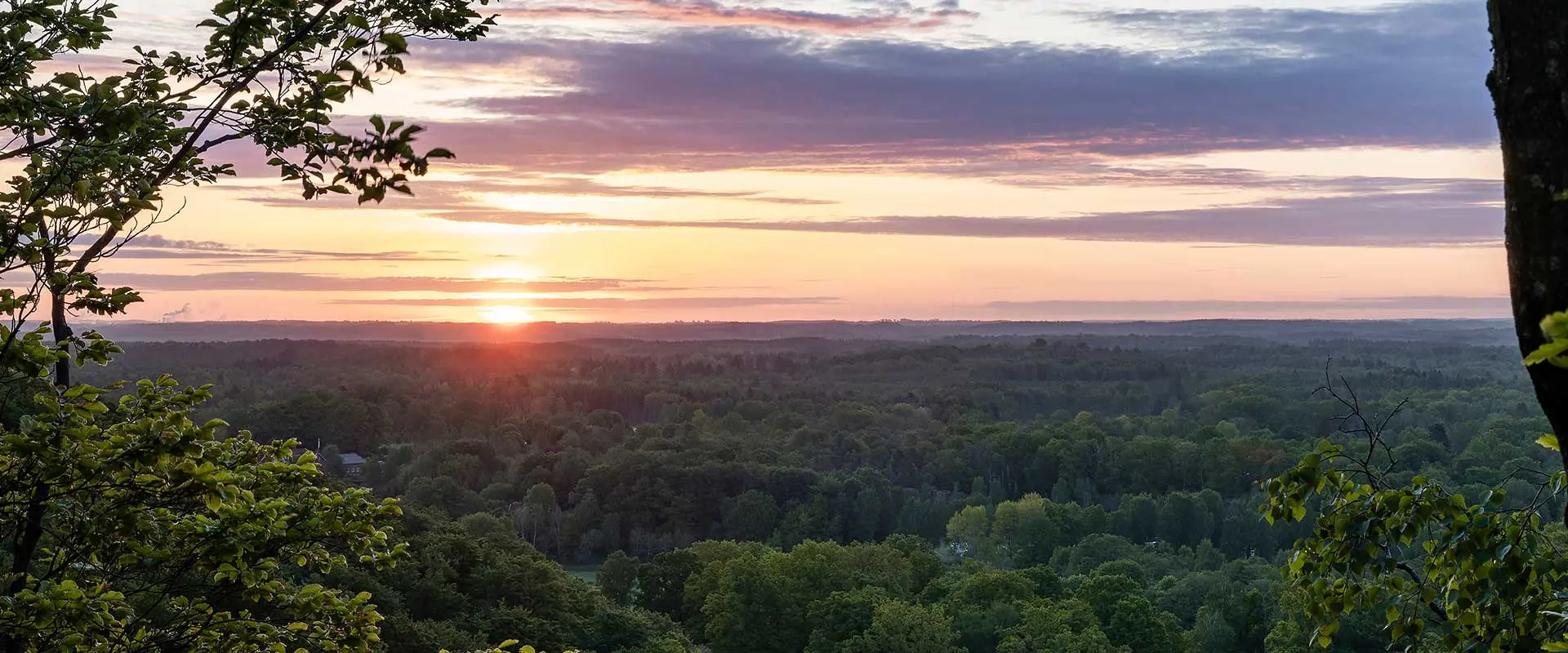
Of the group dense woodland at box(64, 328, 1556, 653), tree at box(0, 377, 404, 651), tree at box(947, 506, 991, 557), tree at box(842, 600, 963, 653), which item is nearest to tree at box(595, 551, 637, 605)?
dense woodland at box(64, 328, 1556, 653)

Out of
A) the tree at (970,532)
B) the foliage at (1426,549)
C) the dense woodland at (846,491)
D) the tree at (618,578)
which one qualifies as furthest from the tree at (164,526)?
the tree at (970,532)

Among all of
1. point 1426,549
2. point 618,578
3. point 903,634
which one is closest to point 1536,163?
point 1426,549

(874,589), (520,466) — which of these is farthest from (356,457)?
(874,589)

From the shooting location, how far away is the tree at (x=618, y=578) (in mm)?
51281

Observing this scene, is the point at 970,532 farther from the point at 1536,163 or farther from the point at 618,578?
the point at 1536,163

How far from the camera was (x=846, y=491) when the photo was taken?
85.9m

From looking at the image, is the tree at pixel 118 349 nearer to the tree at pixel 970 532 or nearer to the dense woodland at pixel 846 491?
the dense woodland at pixel 846 491

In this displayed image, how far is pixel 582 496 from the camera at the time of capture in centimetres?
8500

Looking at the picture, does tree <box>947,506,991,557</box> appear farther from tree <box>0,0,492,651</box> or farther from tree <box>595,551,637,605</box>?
tree <box>0,0,492,651</box>

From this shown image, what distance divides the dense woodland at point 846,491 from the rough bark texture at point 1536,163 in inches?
124

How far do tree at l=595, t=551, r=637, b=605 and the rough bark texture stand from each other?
1913 inches

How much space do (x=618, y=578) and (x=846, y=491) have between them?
35492mm

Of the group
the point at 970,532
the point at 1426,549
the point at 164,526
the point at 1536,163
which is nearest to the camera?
the point at 1536,163

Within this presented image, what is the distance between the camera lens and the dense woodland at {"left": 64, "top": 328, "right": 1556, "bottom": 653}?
38.3 m
